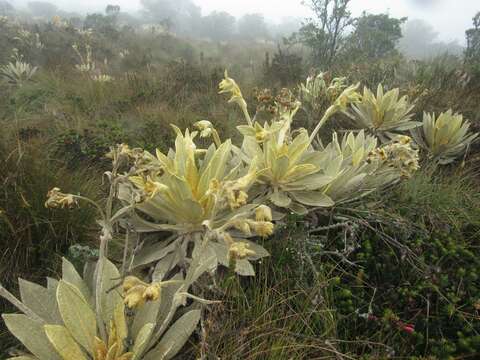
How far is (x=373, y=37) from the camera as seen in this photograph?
11781mm

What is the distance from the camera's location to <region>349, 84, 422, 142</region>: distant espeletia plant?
3082 mm

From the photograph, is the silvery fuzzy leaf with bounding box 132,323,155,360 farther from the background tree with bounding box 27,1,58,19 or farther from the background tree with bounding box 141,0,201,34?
the background tree with bounding box 27,1,58,19

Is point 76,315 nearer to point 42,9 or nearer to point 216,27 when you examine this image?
point 216,27

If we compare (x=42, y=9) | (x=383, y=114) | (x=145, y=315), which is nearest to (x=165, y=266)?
(x=145, y=315)

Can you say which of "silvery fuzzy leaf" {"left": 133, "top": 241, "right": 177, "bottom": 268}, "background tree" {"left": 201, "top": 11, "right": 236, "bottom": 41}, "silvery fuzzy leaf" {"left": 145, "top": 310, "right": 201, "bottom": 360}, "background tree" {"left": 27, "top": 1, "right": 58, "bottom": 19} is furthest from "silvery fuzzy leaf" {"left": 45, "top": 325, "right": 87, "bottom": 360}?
"background tree" {"left": 27, "top": 1, "right": 58, "bottom": 19}

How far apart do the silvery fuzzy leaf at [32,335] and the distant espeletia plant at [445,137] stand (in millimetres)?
3101

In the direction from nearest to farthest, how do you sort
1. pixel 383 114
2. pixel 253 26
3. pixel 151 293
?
pixel 151 293 < pixel 383 114 < pixel 253 26

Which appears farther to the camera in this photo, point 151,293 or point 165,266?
point 165,266

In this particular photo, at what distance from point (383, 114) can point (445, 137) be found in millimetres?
592

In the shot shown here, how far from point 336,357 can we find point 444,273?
875mm

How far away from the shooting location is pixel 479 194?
248 cm

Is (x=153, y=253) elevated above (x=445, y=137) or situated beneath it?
situated beneath

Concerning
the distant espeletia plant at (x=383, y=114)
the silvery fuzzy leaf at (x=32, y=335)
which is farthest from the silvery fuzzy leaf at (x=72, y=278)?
the distant espeletia plant at (x=383, y=114)

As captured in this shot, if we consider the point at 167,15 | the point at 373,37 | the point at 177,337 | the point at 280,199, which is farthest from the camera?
the point at 167,15
